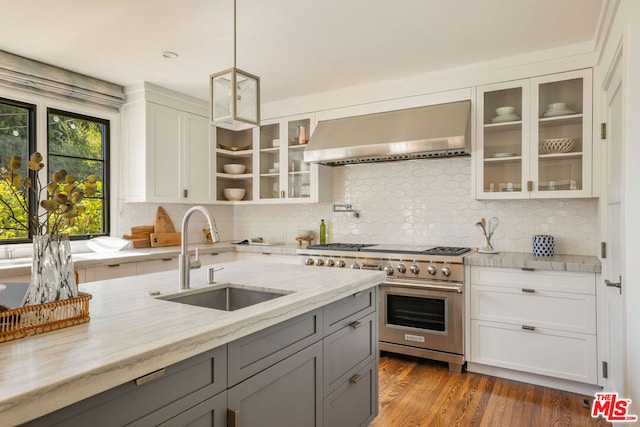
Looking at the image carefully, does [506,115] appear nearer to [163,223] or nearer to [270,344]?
[270,344]

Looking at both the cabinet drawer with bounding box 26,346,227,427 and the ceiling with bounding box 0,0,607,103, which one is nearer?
the cabinet drawer with bounding box 26,346,227,427

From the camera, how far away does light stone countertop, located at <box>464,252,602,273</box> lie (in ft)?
9.53

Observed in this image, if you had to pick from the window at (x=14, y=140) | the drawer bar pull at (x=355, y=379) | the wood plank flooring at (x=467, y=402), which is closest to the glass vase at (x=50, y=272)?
the drawer bar pull at (x=355, y=379)

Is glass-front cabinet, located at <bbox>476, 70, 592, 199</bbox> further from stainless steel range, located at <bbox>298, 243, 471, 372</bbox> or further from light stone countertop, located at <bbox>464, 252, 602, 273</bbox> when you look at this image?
stainless steel range, located at <bbox>298, 243, 471, 372</bbox>

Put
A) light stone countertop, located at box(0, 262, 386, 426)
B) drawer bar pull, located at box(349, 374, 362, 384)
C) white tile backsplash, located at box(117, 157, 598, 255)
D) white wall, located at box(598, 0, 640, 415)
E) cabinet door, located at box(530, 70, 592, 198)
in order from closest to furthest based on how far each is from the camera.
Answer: light stone countertop, located at box(0, 262, 386, 426) < white wall, located at box(598, 0, 640, 415) < drawer bar pull, located at box(349, 374, 362, 384) < cabinet door, located at box(530, 70, 592, 198) < white tile backsplash, located at box(117, 157, 598, 255)

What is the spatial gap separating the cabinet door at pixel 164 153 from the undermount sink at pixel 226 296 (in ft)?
8.10

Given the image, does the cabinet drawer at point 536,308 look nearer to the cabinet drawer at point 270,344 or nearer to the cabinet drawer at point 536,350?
the cabinet drawer at point 536,350

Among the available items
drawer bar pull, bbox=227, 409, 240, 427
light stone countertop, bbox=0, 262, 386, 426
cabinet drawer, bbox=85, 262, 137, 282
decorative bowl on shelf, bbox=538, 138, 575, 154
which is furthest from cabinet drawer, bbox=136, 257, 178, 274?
decorative bowl on shelf, bbox=538, 138, 575, 154

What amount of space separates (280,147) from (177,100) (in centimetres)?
120

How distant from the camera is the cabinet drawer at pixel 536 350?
2920mm

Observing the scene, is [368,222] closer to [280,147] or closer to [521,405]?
[280,147]

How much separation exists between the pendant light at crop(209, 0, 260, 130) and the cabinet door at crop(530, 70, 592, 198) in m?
2.43

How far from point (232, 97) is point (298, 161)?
263 centimetres

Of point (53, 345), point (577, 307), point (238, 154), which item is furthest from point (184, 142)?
point (577, 307)
